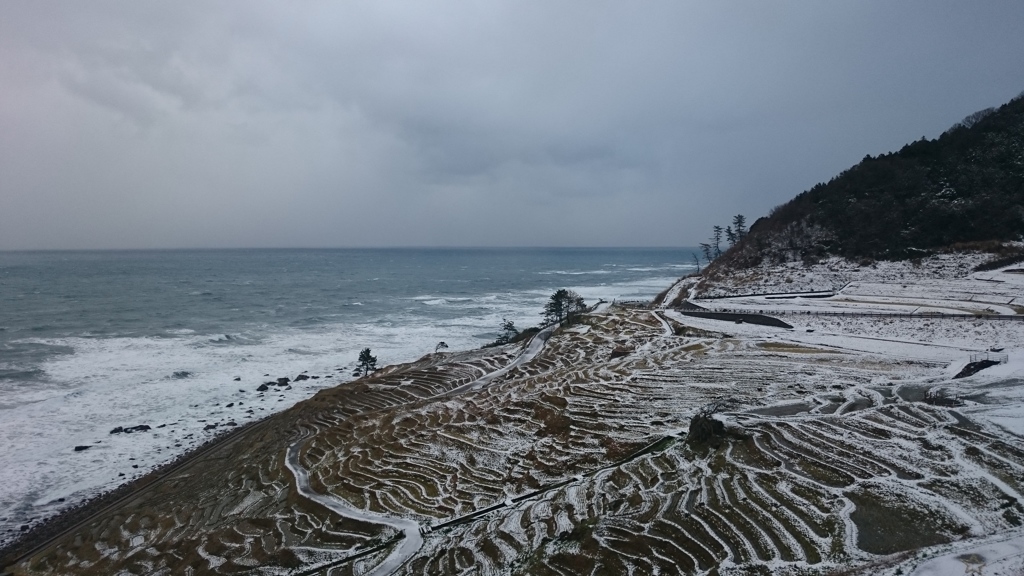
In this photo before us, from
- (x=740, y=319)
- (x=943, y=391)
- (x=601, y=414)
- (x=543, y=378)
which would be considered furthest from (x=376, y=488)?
(x=740, y=319)

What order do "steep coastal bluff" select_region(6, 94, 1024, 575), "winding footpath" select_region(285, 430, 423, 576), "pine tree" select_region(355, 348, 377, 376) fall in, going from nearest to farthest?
"steep coastal bluff" select_region(6, 94, 1024, 575)
"winding footpath" select_region(285, 430, 423, 576)
"pine tree" select_region(355, 348, 377, 376)

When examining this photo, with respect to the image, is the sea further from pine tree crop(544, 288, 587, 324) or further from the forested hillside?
the forested hillside

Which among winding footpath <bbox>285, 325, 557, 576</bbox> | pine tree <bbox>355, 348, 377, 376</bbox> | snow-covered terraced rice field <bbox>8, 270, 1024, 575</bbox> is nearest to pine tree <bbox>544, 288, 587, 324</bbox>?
pine tree <bbox>355, 348, 377, 376</bbox>

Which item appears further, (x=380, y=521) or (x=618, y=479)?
(x=618, y=479)

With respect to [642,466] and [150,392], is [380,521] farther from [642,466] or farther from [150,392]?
[150,392]

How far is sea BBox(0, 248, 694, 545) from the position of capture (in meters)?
28.8

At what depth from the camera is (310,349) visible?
56562 mm

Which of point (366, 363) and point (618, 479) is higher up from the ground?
point (618, 479)

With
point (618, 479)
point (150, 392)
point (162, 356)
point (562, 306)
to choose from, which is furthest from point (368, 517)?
point (162, 356)

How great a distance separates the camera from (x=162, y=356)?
51.0 meters

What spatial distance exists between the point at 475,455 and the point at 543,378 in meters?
12.8

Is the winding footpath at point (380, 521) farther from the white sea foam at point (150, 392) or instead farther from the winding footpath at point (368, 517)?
the white sea foam at point (150, 392)

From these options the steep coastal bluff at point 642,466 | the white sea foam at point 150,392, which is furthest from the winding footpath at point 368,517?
the white sea foam at point 150,392

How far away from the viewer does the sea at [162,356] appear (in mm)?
28781
